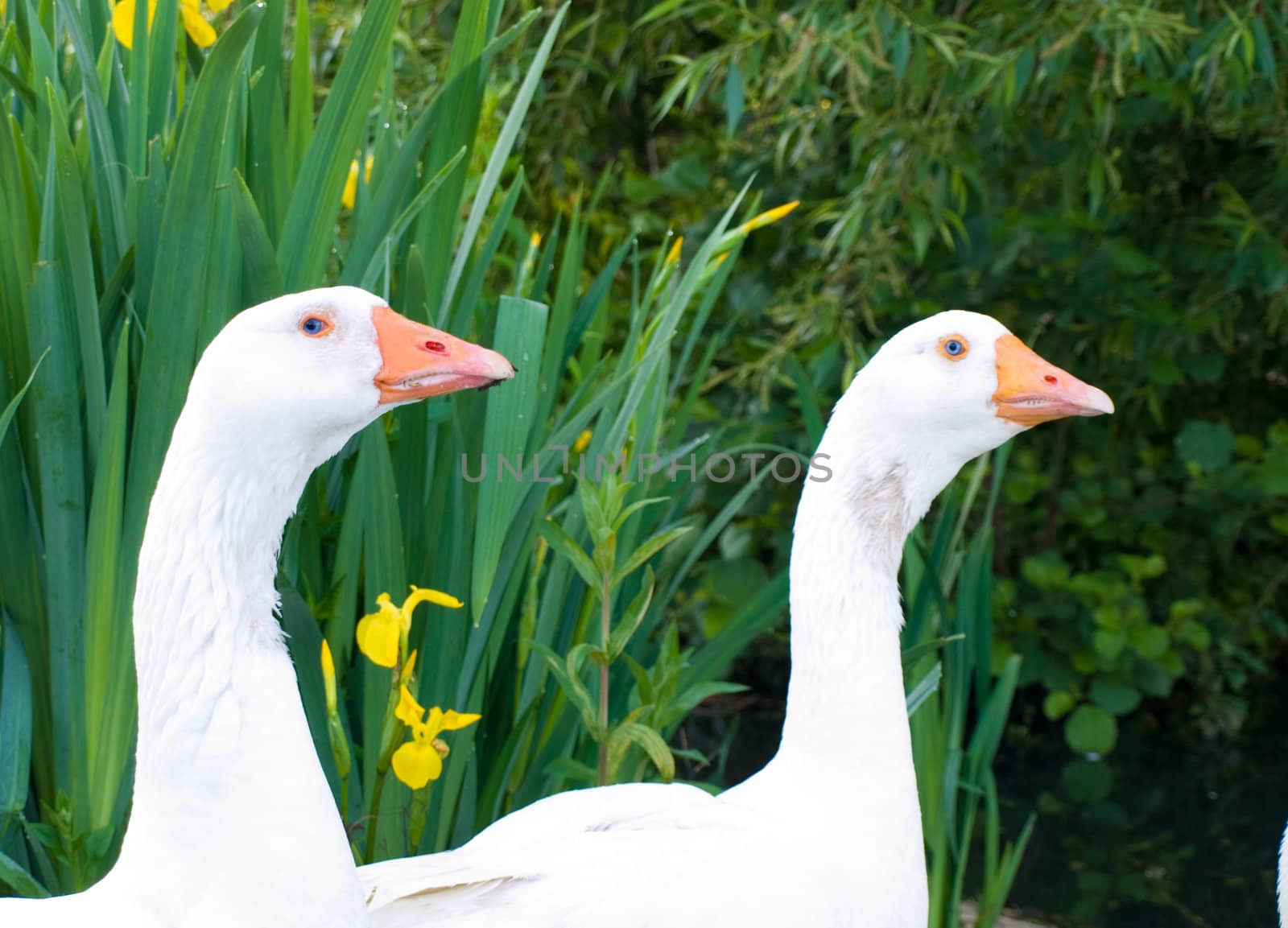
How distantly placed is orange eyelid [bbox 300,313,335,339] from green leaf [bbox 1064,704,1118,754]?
11.1ft

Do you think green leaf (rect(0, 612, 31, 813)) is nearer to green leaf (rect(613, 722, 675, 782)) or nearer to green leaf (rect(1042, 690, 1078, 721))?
green leaf (rect(613, 722, 675, 782))

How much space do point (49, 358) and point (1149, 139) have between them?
3652mm

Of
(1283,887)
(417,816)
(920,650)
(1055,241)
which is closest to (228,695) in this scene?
(417,816)

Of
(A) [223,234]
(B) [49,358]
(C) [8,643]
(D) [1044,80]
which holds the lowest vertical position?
(C) [8,643]

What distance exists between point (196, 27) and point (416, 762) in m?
1.13

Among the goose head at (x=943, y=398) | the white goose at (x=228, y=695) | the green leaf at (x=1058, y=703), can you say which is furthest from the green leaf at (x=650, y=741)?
the green leaf at (x=1058, y=703)

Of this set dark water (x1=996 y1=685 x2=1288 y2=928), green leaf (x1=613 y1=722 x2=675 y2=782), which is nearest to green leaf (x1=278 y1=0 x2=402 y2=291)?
green leaf (x1=613 y1=722 x2=675 y2=782)

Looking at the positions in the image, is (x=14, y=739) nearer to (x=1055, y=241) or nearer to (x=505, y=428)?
(x=505, y=428)

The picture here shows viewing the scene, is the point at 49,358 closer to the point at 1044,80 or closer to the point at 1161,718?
the point at 1044,80

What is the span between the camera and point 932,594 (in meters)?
2.37

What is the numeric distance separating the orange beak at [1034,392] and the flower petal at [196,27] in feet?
3.97

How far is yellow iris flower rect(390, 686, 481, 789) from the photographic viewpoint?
1.59m

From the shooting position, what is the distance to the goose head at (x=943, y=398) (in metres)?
1.77

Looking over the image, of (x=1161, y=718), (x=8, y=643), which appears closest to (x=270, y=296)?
(x=8, y=643)
